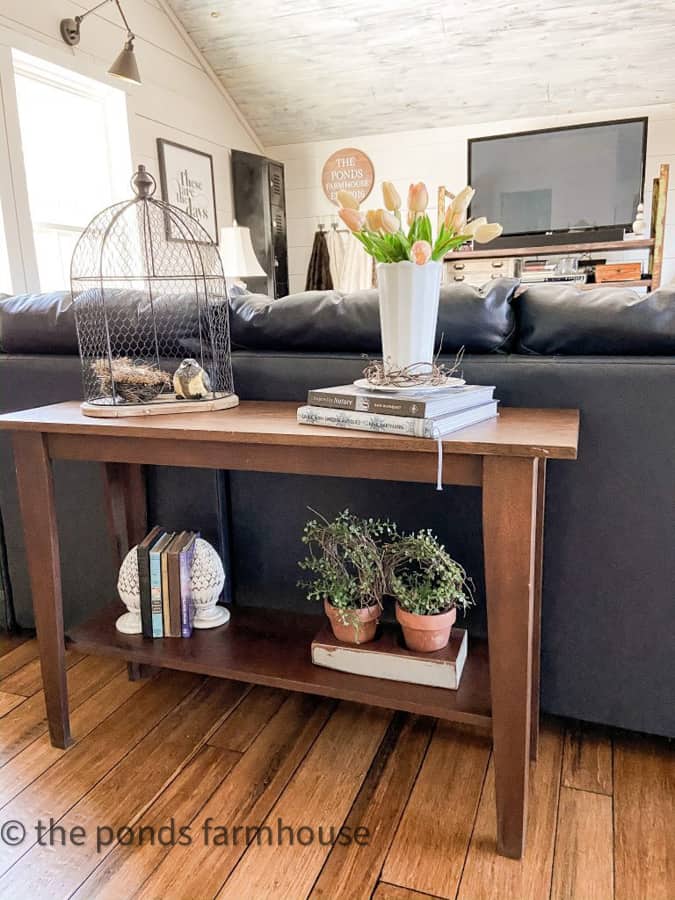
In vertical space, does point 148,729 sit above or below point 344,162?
below

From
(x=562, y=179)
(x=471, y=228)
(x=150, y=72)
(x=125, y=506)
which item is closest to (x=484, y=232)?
(x=471, y=228)

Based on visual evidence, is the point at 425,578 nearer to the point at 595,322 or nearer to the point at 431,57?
the point at 595,322

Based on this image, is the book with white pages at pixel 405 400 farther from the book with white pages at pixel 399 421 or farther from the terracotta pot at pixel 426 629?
the terracotta pot at pixel 426 629

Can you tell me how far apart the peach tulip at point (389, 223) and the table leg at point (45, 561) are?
743 mm

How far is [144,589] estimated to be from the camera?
1398 mm

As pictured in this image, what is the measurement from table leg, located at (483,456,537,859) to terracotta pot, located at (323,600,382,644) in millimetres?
286

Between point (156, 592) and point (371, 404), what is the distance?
705mm

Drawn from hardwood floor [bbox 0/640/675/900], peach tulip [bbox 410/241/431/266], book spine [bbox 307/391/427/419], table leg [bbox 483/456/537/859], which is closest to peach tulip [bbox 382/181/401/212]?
peach tulip [bbox 410/241/431/266]

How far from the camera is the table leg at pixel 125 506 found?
1.51 metres

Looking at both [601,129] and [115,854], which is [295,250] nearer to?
[601,129]

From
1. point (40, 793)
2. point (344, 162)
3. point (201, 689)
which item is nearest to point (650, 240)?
point (344, 162)

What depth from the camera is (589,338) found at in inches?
46.3

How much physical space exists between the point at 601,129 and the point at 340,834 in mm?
4569

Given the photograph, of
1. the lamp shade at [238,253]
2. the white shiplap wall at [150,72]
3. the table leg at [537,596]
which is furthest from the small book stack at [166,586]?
the lamp shade at [238,253]
